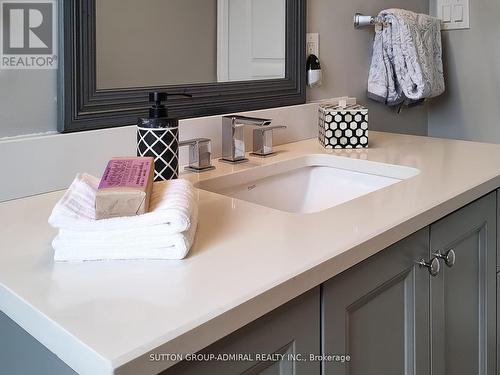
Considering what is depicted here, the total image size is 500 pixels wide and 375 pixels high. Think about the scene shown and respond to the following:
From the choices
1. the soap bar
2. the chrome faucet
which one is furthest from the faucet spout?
the soap bar

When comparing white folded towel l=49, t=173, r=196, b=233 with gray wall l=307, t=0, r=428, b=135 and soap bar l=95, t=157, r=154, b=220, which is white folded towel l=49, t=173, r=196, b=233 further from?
gray wall l=307, t=0, r=428, b=135

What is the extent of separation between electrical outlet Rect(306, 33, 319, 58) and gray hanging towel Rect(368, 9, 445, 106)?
30cm

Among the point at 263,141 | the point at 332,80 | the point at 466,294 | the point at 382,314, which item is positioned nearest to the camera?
the point at 382,314

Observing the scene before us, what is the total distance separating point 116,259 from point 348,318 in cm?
35

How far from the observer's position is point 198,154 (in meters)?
1.19

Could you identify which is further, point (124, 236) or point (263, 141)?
point (263, 141)

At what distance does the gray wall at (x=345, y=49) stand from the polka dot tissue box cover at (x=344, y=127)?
223 millimetres

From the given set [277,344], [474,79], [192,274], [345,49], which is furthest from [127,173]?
[474,79]

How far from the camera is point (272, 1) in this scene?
1.46 meters

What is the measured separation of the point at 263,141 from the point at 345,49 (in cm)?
60

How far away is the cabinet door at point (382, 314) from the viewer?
75 cm

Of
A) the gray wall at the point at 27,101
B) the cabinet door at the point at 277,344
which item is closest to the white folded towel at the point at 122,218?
the cabinet door at the point at 277,344

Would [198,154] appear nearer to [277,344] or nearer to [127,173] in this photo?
[127,173]

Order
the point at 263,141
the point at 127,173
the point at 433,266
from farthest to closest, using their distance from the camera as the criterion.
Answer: the point at 263,141, the point at 433,266, the point at 127,173
